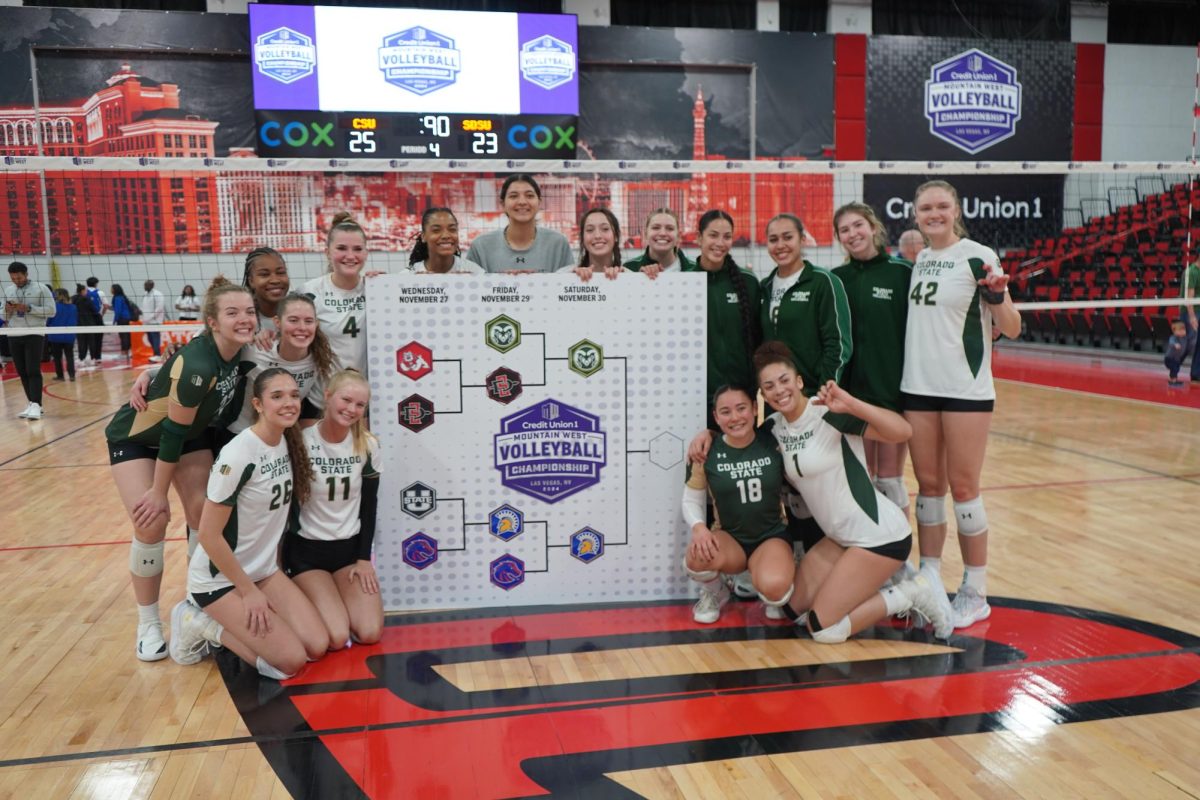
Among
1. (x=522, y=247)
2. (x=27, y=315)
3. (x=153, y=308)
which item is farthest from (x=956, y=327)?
(x=153, y=308)

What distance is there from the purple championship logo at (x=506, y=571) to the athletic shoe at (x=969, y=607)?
6.07 ft

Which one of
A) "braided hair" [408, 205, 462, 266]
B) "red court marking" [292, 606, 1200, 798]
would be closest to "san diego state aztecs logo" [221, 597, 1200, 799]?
"red court marking" [292, 606, 1200, 798]

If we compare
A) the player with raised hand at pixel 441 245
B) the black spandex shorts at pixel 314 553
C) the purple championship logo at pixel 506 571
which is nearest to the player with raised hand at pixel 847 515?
the purple championship logo at pixel 506 571

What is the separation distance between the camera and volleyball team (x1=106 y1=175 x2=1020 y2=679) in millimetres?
3340

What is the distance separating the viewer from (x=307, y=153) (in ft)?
42.4

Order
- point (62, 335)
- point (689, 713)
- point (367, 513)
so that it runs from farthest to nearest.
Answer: point (62, 335), point (367, 513), point (689, 713)

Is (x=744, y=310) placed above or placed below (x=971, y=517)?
above

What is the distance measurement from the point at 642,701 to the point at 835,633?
0.91m

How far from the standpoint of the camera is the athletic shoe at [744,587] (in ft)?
13.3

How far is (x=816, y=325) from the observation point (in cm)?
372

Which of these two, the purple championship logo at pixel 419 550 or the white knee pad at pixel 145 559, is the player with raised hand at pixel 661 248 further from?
the white knee pad at pixel 145 559

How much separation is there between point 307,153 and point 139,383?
33.9 feet

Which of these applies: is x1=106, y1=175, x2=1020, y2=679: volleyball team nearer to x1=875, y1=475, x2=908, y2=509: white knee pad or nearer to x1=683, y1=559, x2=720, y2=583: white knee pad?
x1=683, y1=559, x2=720, y2=583: white knee pad

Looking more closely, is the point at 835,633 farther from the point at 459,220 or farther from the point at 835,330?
the point at 459,220
